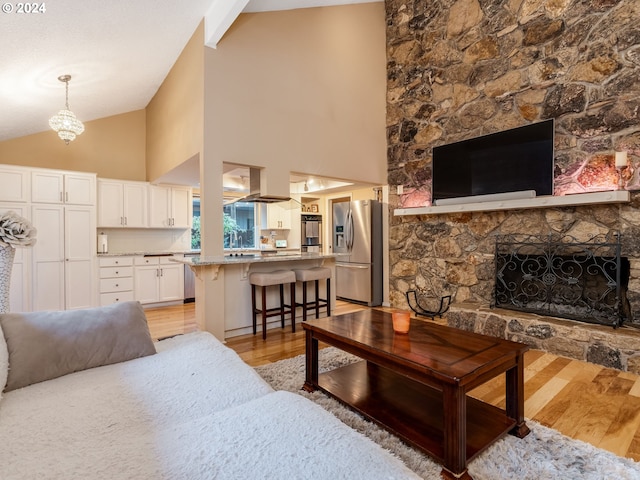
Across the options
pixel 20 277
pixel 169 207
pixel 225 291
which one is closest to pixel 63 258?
pixel 20 277

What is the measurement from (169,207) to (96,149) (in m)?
1.47

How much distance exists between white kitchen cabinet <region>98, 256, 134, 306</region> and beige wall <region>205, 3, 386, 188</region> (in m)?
2.82

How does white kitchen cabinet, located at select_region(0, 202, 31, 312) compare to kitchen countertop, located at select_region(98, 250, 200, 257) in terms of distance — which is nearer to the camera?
white kitchen cabinet, located at select_region(0, 202, 31, 312)

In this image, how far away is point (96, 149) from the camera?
5.47 m

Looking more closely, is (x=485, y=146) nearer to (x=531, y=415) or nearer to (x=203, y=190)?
(x=531, y=415)

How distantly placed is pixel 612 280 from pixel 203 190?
4.20 meters

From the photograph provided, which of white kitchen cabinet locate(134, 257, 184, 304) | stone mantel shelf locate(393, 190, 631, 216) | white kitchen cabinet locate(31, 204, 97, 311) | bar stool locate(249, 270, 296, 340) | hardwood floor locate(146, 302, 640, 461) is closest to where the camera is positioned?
hardwood floor locate(146, 302, 640, 461)

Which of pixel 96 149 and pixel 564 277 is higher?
pixel 96 149

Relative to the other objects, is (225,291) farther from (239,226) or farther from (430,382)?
(239,226)

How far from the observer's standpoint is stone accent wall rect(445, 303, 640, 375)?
109 inches

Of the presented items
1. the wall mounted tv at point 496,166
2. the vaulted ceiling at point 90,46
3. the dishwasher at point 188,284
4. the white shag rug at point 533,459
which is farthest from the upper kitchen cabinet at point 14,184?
the wall mounted tv at point 496,166

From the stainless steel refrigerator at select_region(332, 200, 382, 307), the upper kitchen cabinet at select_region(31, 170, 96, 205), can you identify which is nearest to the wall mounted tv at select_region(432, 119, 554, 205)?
the stainless steel refrigerator at select_region(332, 200, 382, 307)

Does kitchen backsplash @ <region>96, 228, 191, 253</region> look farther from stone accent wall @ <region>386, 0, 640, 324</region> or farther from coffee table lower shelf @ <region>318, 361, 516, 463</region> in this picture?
coffee table lower shelf @ <region>318, 361, 516, 463</region>

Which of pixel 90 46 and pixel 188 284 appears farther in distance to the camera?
pixel 188 284
